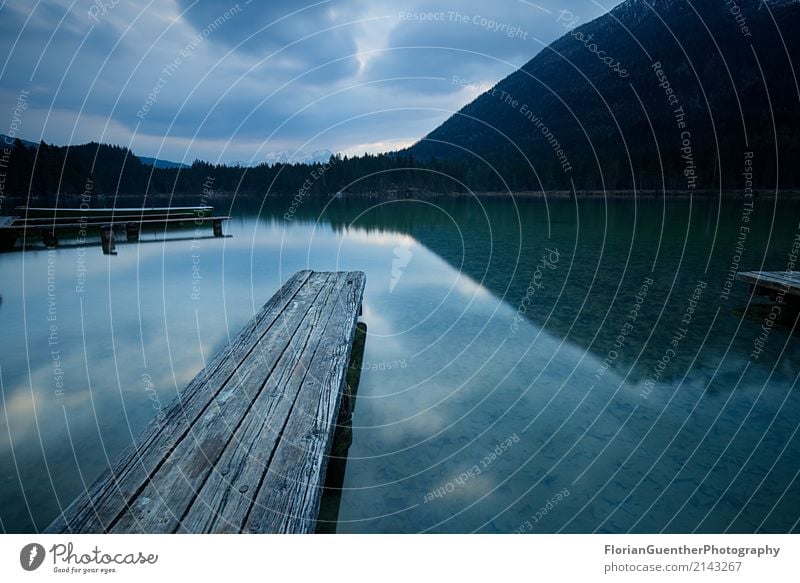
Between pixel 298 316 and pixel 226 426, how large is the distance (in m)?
3.43

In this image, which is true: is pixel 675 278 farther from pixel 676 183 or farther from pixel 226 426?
pixel 676 183

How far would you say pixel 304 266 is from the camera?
17.6 metres

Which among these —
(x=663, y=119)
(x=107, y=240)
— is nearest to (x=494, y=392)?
(x=107, y=240)

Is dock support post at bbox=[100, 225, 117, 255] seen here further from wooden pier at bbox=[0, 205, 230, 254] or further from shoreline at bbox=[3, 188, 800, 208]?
shoreline at bbox=[3, 188, 800, 208]

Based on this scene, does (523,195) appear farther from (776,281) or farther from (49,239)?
(776,281)

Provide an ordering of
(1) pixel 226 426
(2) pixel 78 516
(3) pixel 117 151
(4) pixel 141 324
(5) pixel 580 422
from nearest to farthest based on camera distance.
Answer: (2) pixel 78 516 < (1) pixel 226 426 < (5) pixel 580 422 < (4) pixel 141 324 < (3) pixel 117 151

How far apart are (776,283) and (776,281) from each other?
0.06 meters

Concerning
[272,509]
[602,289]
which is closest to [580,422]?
[272,509]

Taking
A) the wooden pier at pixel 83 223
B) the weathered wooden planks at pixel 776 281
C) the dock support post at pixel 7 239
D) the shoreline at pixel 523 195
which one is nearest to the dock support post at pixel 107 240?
the wooden pier at pixel 83 223

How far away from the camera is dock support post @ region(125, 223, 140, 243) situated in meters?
24.7

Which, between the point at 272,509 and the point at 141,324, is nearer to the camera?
the point at 272,509

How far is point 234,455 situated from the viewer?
3.24 metres

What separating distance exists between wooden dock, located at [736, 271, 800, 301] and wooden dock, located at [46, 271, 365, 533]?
34.7 ft

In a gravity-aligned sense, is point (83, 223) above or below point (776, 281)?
below
